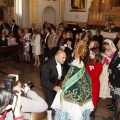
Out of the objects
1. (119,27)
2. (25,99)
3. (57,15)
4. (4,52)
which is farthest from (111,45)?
(57,15)

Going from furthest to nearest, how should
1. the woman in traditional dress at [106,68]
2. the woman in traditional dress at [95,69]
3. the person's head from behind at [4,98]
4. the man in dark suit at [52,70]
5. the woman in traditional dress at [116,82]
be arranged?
the woman in traditional dress at [106,68] → the woman in traditional dress at [116,82] → the woman in traditional dress at [95,69] → the man in dark suit at [52,70] → the person's head from behind at [4,98]

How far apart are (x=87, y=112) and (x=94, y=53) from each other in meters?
1.13

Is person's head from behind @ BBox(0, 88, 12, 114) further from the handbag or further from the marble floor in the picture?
the marble floor

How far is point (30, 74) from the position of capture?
7914mm

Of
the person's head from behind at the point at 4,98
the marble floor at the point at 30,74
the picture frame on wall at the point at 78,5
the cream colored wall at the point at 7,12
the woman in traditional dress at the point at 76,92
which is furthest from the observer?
the cream colored wall at the point at 7,12

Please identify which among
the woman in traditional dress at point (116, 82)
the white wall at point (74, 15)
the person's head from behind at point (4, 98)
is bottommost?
the woman in traditional dress at point (116, 82)

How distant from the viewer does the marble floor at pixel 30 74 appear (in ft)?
16.3

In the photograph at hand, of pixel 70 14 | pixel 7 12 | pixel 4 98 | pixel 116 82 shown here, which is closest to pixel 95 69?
pixel 116 82

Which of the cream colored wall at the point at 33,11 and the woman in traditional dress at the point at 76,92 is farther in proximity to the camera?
the cream colored wall at the point at 33,11

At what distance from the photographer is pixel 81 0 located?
16.9 m

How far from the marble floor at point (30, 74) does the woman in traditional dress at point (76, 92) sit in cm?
133

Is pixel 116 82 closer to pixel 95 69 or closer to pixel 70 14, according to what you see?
pixel 95 69

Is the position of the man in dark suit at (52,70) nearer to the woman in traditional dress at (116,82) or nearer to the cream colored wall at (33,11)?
the woman in traditional dress at (116,82)

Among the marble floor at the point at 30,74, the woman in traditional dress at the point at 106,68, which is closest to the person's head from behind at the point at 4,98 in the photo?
the marble floor at the point at 30,74
